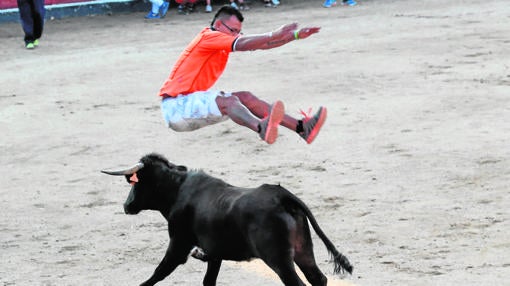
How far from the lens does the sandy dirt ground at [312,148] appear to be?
8.19 metres

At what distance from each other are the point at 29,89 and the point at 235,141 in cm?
434

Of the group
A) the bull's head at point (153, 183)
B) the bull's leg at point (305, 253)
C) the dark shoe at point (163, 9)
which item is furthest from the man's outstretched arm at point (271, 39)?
the dark shoe at point (163, 9)

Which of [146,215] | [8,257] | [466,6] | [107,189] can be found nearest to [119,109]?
[107,189]

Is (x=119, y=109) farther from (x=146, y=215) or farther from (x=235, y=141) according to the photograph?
(x=146, y=215)

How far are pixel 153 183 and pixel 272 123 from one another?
39.8 inches

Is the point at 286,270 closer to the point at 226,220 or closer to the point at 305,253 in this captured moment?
the point at 305,253

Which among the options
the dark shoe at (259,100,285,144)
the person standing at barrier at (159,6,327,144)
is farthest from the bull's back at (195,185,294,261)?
the person standing at barrier at (159,6,327,144)

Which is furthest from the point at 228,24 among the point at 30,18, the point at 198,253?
the point at 30,18

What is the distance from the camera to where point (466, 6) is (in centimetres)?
2075

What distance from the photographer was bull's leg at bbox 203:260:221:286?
7.14 metres

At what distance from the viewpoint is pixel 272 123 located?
7973mm

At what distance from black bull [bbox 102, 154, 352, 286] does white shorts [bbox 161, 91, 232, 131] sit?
1.00m

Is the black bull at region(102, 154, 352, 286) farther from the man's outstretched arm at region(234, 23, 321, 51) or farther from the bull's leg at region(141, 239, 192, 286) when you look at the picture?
the man's outstretched arm at region(234, 23, 321, 51)

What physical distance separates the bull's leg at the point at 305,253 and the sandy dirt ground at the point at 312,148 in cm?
81
